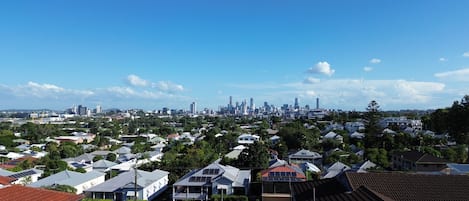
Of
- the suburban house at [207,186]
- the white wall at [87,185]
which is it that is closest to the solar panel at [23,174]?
the white wall at [87,185]

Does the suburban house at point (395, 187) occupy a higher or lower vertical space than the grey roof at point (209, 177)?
higher

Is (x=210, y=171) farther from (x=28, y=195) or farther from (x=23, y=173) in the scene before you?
(x=23, y=173)

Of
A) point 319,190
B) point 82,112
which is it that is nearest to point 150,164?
point 319,190

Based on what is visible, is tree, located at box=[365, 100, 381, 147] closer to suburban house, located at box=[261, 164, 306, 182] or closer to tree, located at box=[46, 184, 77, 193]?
suburban house, located at box=[261, 164, 306, 182]

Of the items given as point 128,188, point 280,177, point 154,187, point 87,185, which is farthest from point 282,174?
point 87,185

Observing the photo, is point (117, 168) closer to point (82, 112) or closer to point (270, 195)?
point (270, 195)

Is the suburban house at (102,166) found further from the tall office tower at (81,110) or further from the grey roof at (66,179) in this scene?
the tall office tower at (81,110)
